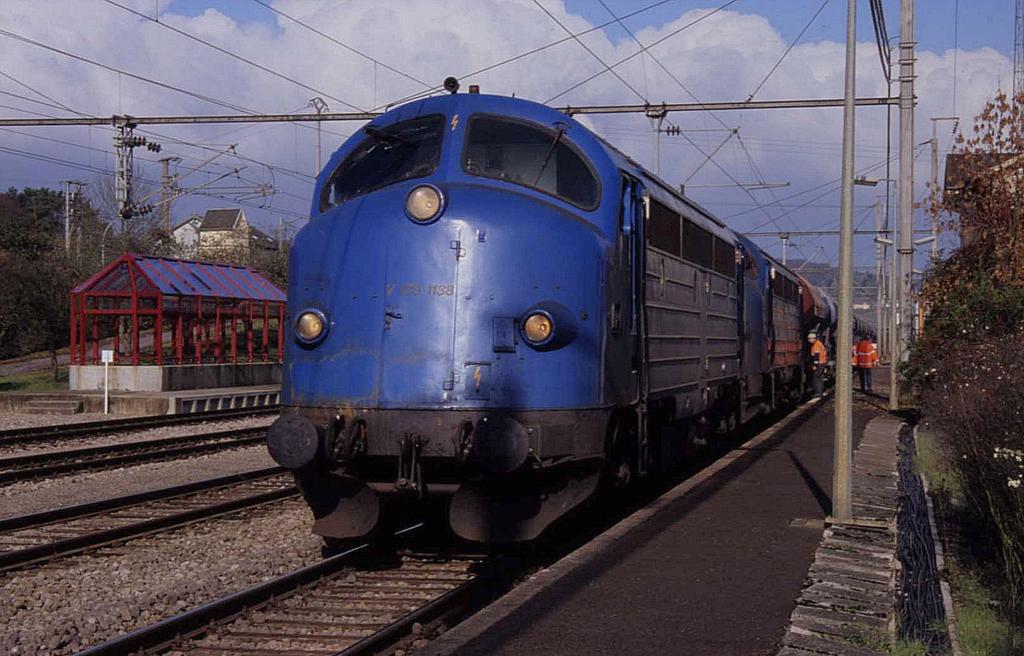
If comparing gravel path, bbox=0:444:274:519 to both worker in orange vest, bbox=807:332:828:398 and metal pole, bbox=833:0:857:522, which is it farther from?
worker in orange vest, bbox=807:332:828:398

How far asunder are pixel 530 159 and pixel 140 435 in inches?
574

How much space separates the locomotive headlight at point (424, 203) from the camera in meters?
8.21

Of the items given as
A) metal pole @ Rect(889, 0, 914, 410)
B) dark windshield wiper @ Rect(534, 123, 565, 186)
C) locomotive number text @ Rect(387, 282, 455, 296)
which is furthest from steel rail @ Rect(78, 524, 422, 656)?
metal pole @ Rect(889, 0, 914, 410)

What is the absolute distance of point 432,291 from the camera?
8078 millimetres

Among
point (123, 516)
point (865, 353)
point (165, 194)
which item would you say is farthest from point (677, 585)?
point (165, 194)

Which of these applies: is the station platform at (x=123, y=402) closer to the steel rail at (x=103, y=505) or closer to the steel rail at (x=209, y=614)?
the steel rail at (x=103, y=505)

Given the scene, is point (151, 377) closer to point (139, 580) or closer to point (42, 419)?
point (42, 419)

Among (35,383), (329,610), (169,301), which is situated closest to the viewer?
(329,610)

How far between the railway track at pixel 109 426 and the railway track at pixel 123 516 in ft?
23.3

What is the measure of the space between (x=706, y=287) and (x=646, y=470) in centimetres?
399

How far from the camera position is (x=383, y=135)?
923 cm

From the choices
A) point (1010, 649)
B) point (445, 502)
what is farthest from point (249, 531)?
point (1010, 649)

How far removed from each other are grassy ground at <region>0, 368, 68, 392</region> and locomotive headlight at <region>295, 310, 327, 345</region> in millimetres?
25285

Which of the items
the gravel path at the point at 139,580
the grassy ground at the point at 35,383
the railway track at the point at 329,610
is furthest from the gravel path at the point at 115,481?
the grassy ground at the point at 35,383
